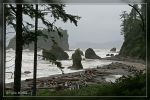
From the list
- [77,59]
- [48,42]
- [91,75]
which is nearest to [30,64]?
[48,42]

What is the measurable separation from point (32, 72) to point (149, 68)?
2.85 metres

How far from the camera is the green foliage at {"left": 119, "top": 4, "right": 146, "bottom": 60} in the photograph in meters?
6.48

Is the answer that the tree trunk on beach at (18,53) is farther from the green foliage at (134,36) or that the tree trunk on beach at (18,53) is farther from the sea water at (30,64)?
the green foliage at (134,36)

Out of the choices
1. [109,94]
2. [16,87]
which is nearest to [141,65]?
[109,94]

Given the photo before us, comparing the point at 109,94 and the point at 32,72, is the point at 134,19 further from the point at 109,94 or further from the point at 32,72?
the point at 32,72

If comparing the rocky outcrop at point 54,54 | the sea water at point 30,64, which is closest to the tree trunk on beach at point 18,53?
the sea water at point 30,64

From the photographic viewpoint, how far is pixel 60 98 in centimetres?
661

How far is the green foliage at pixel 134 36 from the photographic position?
6.48 m

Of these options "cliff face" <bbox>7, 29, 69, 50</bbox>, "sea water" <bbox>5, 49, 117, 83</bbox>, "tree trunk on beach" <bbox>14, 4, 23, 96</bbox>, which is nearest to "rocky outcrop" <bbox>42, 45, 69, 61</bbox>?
"cliff face" <bbox>7, 29, 69, 50</bbox>

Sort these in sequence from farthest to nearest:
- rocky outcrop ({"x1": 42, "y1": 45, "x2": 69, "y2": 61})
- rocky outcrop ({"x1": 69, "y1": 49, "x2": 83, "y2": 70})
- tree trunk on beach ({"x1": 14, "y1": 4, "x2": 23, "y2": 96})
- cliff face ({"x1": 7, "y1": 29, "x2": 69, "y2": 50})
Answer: rocky outcrop ({"x1": 42, "y1": 45, "x2": 69, "y2": 61}) → tree trunk on beach ({"x1": 14, "y1": 4, "x2": 23, "y2": 96}) → cliff face ({"x1": 7, "y1": 29, "x2": 69, "y2": 50}) → rocky outcrop ({"x1": 69, "y1": 49, "x2": 83, "y2": 70})

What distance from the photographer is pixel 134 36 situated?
6.69 m

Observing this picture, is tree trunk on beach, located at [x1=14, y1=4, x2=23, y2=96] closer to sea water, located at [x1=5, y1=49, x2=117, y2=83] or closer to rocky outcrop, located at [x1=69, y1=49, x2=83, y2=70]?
sea water, located at [x1=5, y1=49, x2=117, y2=83]

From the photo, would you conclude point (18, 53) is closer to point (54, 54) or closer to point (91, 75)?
point (54, 54)

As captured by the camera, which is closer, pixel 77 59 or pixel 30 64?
pixel 77 59
